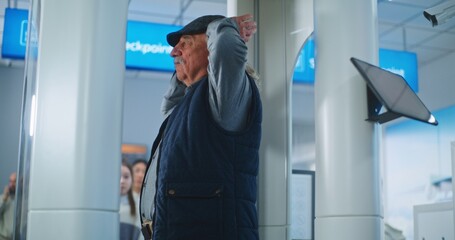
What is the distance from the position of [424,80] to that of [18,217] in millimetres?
7439

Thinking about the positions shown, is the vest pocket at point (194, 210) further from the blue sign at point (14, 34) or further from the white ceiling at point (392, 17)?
the white ceiling at point (392, 17)

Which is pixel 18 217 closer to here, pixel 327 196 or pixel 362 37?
pixel 327 196

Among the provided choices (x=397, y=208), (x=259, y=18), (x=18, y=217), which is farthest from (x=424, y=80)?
(x=18, y=217)

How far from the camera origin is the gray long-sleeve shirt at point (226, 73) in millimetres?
1387

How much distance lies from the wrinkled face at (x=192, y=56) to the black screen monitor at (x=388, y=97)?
0.54 m

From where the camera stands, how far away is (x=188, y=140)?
1.42 m

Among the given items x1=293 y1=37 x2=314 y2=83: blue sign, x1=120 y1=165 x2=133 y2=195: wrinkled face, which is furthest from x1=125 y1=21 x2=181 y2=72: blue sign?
x1=120 y1=165 x2=133 y2=195: wrinkled face

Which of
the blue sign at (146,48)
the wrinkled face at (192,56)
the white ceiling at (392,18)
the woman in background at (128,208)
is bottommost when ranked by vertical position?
the woman in background at (128,208)

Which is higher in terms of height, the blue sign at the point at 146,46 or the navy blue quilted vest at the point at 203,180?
the blue sign at the point at 146,46

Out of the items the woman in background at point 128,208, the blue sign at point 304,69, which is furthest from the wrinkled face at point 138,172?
the blue sign at point 304,69

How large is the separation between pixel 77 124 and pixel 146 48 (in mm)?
3267

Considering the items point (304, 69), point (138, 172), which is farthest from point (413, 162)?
point (304, 69)

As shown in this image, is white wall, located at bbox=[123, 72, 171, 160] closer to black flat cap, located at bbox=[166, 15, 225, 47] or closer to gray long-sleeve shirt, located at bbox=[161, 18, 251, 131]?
black flat cap, located at bbox=[166, 15, 225, 47]

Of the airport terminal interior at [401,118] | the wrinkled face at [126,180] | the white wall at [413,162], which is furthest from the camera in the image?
the white wall at [413,162]
